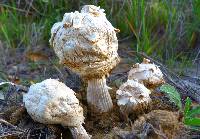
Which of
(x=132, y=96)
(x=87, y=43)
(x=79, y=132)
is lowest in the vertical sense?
(x=79, y=132)

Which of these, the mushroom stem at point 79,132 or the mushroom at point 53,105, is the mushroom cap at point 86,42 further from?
the mushroom stem at point 79,132

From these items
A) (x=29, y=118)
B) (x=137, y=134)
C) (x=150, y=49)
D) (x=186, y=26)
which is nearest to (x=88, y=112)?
(x=29, y=118)

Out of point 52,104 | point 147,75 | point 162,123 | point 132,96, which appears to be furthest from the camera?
point 147,75

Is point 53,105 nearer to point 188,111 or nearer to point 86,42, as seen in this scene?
Answer: point 86,42

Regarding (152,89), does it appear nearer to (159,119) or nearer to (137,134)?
(159,119)

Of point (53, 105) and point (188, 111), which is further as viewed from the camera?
point (188, 111)

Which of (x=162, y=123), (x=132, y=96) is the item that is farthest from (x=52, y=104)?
(x=162, y=123)

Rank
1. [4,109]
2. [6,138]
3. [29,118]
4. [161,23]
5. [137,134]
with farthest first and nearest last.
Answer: [161,23] → [4,109] → [29,118] → [6,138] → [137,134]

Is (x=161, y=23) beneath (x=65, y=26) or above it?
beneath
